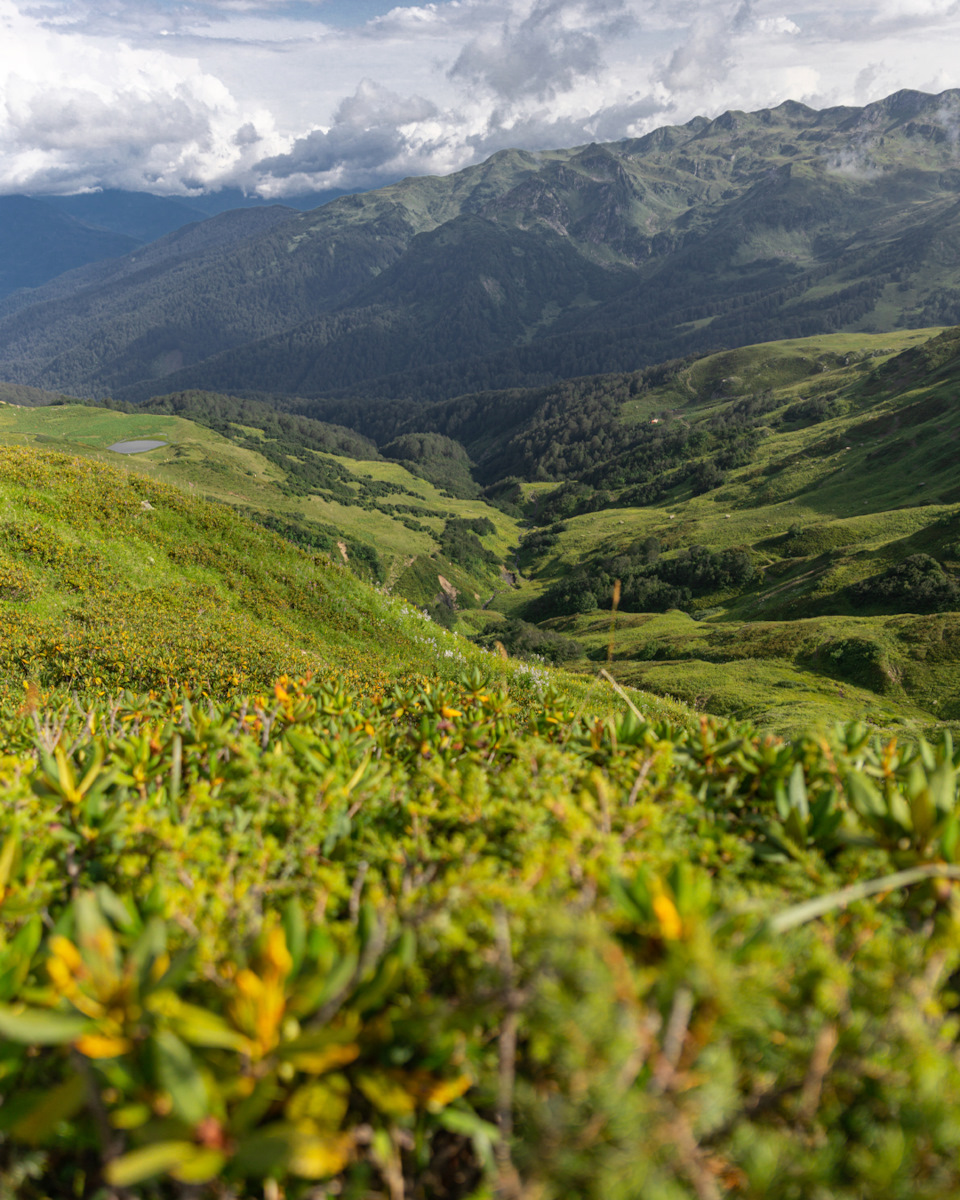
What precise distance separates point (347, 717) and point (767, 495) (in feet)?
466

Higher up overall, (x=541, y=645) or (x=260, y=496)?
(x=260, y=496)

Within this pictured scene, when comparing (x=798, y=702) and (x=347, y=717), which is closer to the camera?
(x=347, y=717)

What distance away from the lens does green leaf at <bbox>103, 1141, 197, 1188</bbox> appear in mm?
1612

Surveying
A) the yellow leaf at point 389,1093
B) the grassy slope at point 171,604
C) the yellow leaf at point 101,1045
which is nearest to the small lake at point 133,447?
the grassy slope at point 171,604

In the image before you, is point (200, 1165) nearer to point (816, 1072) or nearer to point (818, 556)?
point (816, 1072)

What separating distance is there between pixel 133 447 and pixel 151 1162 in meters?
214

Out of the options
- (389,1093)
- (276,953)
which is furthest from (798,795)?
(276,953)

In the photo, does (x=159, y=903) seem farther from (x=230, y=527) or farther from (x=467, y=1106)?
(x=230, y=527)

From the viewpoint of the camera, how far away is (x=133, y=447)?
604 feet

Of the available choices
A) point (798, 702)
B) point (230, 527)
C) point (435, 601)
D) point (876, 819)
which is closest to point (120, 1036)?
point (876, 819)

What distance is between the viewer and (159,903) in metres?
A: 2.86

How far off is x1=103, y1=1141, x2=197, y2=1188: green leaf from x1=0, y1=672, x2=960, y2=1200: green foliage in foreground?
0.5 inches

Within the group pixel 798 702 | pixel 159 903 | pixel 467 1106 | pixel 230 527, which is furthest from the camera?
pixel 798 702

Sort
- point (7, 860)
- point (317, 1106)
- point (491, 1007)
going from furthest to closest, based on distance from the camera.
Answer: point (7, 860), point (491, 1007), point (317, 1106)
